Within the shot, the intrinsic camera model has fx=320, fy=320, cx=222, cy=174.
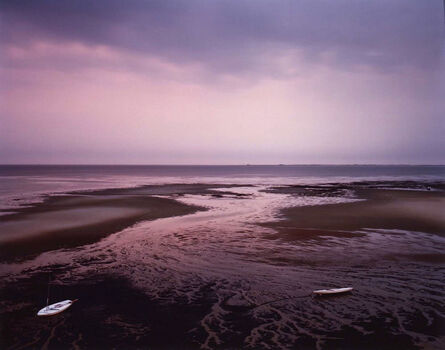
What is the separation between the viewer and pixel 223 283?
11305 millimetres

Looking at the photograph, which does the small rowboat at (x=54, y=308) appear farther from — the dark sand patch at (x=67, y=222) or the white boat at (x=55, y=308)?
the dark sand patch at (x=67, y=222)

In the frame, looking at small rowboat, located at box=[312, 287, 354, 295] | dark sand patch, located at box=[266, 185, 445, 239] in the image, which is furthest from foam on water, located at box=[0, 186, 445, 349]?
dark sand patch, located at box=[266, 185, 445, 239]

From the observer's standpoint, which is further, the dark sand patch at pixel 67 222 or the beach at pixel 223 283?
the dark sand patch at pixel 67 222

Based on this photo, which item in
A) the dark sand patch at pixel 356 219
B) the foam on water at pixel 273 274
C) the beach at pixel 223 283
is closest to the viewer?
the beach at pixel 223 283

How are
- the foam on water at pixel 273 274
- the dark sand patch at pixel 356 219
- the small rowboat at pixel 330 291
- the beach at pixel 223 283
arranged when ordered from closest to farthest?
the beach at pixel 223 283, the foam on water at pixel 273 274, the small rowboat at pixel 330 291, the dark sand patch at pixel 356 219

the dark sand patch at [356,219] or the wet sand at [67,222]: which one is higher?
the dark sand patch at [356,219]

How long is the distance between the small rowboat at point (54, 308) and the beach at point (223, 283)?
0.20 meters

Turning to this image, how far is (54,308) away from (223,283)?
5295 millimetres

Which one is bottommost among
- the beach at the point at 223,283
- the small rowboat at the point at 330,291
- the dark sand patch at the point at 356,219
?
the beach at the point at 223,283

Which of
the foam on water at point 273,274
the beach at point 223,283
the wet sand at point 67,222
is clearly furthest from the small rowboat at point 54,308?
the wet sand at point 67,222

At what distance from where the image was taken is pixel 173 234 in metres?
18.8

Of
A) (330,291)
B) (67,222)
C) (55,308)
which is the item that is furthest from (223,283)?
(67,222)

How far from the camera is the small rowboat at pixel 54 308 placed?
8.90m

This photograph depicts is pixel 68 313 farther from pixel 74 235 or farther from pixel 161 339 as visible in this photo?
pixel 74 235
